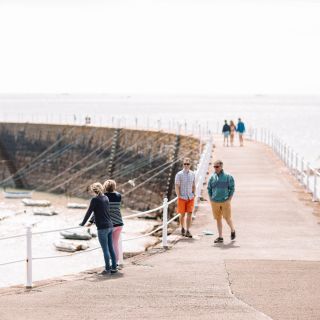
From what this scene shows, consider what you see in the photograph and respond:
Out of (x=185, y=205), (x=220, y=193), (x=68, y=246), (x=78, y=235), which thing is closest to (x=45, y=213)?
(x=78, y=235)

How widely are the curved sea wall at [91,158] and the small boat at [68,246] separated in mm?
12929

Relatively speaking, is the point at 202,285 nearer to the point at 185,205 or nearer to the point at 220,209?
the point at 220,209

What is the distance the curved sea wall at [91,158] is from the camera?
4650 cm

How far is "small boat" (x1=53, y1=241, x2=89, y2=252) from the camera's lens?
26312mm

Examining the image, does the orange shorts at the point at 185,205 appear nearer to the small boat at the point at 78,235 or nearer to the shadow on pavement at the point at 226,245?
the shadow on pavement at the point at 226,245

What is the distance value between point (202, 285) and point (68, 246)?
17220 millimetres

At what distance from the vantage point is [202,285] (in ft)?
33.8

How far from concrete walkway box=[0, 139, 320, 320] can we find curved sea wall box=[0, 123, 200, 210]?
23888 millimetres

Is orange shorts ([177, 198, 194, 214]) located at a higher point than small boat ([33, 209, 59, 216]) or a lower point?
higher

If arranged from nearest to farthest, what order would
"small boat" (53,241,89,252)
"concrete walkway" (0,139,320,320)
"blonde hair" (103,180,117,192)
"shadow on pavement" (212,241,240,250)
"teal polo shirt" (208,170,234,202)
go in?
1. "concrete walkway" (0,139,320,320)
2. "blonde hair" (103,180,117,192)
3. "shadow on pavement" (212,241,240,250)
4. "teal polo shirt" (208,170,234,202)
5. "small boat" (53,241,89,252)

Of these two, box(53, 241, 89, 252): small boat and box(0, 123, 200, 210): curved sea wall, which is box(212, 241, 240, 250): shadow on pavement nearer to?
box(53, 241, 89, 252): small boat

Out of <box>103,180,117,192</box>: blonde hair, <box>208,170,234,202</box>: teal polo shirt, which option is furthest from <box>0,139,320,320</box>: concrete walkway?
<box>103,180,117,192</box>: blonde hair

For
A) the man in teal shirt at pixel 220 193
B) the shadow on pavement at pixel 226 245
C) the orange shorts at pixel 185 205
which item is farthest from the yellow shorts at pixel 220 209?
the orange shorts at pixel 185 205

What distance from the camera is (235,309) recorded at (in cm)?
903
